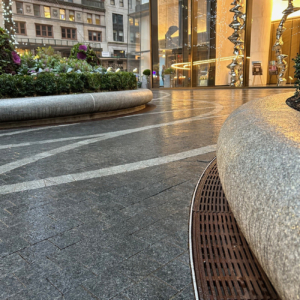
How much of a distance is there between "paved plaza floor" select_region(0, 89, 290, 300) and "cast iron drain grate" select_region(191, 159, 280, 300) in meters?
0.09

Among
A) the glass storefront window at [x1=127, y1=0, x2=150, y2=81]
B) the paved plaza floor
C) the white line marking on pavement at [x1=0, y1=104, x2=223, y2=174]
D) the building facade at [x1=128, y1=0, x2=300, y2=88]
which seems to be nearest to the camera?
the paved plaza floor

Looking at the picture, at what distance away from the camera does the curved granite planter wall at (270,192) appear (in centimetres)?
107

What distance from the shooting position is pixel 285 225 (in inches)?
42.6

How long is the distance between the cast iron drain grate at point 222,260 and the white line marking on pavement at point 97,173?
1281mm

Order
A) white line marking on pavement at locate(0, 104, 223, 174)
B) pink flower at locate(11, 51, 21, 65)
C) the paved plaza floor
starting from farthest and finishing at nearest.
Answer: pink flower at locate(11, 51, 21, 65)
white line marking on pavement at locate(0, 104, 223, 174)
the paved plaza floor

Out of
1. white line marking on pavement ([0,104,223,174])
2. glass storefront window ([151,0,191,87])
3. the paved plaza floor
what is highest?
glass storefront window ([151,0,191,87])

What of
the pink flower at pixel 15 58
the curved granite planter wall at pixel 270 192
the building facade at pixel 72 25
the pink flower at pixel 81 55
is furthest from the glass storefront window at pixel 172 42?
the curved granite planter wall at pixel 270 192

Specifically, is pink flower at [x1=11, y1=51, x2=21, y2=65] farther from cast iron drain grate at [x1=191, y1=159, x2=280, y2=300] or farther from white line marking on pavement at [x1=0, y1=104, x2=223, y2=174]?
cast iron drain grate at [x1=191, y1=159, x2=280, y2=300]

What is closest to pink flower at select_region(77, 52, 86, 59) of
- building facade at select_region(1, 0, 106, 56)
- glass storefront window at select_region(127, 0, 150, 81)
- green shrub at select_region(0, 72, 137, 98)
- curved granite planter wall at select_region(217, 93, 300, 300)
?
green shrub at select_region(0, 72, 137, 98)

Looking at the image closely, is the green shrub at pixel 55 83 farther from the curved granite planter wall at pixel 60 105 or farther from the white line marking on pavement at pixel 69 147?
the white line marking on pavement at pixel 69 147

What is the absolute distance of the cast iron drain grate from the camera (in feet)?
5.06

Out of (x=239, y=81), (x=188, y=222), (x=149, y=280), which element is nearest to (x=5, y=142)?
(x=188, y=222)

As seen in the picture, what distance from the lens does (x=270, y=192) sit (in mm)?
1232

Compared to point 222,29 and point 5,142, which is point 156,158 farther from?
point 222,29
